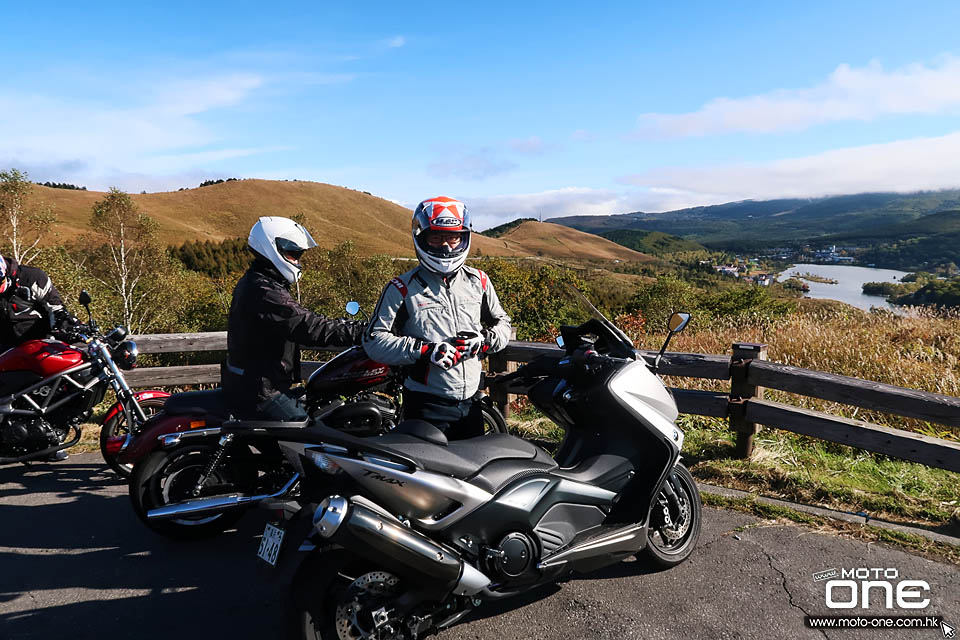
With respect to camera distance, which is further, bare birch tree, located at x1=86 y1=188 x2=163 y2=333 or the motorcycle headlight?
bare birch tree, located at x1=86 y1=188 x2=163 y2=333

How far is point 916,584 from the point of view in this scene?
11.2 feet

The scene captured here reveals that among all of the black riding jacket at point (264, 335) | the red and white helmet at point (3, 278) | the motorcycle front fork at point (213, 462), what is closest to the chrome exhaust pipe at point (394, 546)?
the black riding jacket at point (264, 335)

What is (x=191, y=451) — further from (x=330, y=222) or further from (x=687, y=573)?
(x=330, y=222)

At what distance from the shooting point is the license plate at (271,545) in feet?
8.20

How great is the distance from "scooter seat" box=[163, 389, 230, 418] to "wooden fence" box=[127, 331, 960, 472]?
239 cm

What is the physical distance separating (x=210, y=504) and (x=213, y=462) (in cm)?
33

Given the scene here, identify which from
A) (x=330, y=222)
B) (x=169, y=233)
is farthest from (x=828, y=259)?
(x=169, y=233)

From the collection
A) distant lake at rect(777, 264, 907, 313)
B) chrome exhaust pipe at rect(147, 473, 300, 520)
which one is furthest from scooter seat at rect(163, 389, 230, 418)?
distant lake at rect(777, 264, 907, 313)

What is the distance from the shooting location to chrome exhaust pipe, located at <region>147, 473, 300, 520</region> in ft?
11.7

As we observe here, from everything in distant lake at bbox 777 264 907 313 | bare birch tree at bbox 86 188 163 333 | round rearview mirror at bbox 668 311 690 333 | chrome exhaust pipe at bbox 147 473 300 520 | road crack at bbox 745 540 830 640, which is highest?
bare birch tree at bbox 86 188 163 333

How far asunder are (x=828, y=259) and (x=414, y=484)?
588ft

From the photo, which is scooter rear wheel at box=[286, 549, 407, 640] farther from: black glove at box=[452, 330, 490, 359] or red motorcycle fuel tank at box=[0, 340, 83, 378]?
red motorcycle fuel tank at box=[0, 340, 83, 378]

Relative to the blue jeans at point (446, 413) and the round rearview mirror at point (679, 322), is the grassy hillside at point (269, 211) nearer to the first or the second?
the blue jeans at point (446, 413)

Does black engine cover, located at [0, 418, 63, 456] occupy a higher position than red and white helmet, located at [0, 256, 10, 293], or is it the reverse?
red and white helmet, located at [0, 256, 10, 293]
